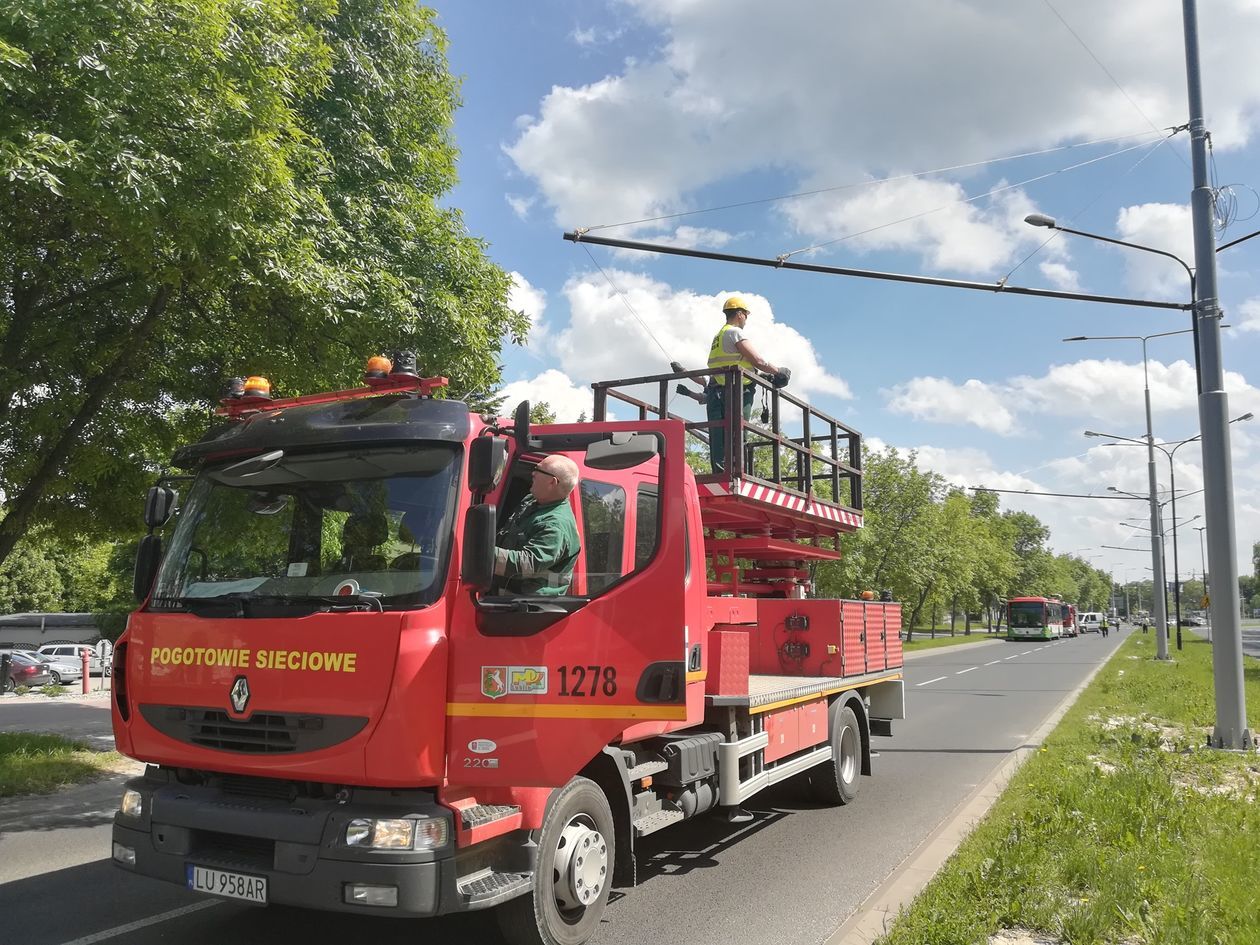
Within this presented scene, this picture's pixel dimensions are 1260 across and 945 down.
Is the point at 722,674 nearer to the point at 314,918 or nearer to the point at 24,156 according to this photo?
the point at 314,918

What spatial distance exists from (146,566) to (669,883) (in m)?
3.57

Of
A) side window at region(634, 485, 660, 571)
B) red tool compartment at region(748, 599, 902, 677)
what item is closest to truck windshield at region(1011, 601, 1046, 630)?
red tool compartment at region(748, 599, 902, 677)

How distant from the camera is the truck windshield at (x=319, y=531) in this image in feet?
13.3

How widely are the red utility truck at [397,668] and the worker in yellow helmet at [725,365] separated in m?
2.05

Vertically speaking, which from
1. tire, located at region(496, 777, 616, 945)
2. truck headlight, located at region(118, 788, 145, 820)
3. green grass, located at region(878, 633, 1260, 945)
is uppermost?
truck headlight, located at region(118, 788, 145, 820)

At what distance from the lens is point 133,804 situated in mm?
4242

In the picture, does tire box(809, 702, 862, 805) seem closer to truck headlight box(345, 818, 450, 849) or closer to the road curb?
the road curb

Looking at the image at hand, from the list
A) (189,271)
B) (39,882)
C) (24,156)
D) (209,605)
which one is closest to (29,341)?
(189,271)

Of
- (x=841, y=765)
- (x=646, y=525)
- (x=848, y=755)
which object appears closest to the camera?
(x=646, y=525)

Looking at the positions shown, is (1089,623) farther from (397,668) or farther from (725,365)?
(397,668)

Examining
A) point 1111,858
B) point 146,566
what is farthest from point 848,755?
point 146,566

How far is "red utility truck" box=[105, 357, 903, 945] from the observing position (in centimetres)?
377

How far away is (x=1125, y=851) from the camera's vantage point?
5719 millimetres

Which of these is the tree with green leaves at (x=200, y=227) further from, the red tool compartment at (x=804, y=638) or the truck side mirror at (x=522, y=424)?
the red tool compartment at (x=804, y=638)
